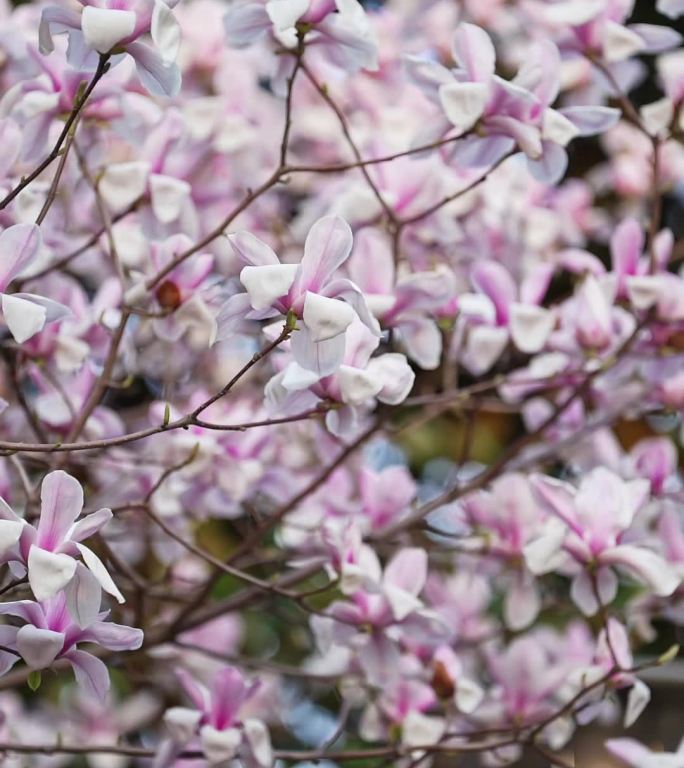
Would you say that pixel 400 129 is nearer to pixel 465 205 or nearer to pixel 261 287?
pixel 465 205

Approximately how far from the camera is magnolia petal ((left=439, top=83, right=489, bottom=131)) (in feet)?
2.66

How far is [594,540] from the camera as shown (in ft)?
2.75

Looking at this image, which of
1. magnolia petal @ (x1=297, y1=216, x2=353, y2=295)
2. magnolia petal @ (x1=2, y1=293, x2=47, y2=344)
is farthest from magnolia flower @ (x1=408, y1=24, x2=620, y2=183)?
magnolia petal @ (x1=2, y1=293, x2=47, y2=344)

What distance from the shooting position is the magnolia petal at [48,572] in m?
0.59

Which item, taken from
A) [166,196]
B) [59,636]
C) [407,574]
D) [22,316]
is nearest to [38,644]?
[59,636]

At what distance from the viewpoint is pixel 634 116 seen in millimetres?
990

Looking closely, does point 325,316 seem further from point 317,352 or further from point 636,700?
point 636,700

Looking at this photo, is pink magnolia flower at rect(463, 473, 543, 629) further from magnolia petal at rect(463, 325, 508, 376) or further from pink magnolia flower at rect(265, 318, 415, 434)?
pink magnolia flower at rect(265, 318, 415, 434)

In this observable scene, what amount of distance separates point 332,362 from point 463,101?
9.8 inches

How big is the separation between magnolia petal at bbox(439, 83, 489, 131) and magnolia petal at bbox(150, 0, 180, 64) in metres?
0.21

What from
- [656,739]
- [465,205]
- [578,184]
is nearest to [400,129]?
[465,205]

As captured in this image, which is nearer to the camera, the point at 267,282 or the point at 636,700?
the point at 267,282

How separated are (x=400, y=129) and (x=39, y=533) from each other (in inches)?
30.3

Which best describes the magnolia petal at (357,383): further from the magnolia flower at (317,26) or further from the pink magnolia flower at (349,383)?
the magnolia flower at (317,26)
